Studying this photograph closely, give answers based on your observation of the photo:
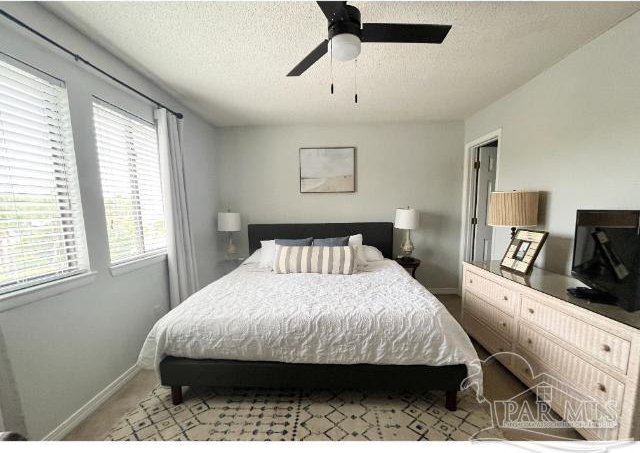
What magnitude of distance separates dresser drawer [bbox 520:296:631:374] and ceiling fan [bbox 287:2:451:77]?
164cm

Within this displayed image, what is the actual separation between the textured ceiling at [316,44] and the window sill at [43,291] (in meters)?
1.58

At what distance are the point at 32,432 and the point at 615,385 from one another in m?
2.93

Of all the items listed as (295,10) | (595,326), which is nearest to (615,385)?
(595,326)

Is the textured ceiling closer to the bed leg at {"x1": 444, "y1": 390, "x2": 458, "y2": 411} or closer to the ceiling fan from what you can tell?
the ceiling fan

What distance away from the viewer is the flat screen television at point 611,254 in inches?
46.1

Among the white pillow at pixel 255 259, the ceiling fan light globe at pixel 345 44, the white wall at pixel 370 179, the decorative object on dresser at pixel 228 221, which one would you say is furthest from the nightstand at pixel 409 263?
the ceiling fan light globe at pixel 345 44

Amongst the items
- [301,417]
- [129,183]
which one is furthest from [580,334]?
[129,183]

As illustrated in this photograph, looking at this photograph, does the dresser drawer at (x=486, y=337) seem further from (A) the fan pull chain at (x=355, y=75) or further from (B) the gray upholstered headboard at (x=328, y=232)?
(A) the fan pull chain at (x=355, y=75)

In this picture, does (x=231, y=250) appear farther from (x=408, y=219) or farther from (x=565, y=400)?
(x=565, y=400)

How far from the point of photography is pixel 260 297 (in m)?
1.80

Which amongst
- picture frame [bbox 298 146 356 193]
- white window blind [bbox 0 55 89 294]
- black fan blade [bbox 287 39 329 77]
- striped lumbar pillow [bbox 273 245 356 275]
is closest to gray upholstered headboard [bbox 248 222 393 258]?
picture frame [bbox 298 146 356 193]

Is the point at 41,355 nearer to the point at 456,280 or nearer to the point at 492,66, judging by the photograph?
the point at 492,66

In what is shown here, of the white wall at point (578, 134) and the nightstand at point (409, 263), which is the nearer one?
the white wall at point (578, 134)

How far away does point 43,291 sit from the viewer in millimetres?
1306
